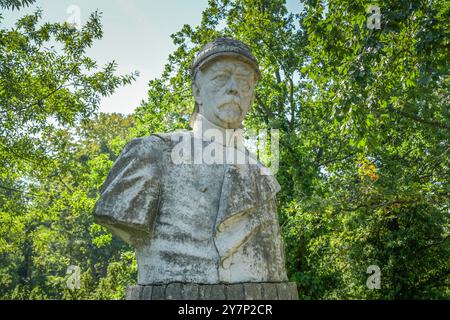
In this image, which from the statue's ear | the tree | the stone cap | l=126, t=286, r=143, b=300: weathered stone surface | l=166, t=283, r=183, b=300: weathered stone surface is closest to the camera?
l=166, t=283, r=183, b=300: weathered stone surface

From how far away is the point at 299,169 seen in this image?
14.3 metres

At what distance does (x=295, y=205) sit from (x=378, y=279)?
3731 mm

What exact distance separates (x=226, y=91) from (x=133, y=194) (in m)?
1.08

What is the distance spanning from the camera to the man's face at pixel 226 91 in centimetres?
362

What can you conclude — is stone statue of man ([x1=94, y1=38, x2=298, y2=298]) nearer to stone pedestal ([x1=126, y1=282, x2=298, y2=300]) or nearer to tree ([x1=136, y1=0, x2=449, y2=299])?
stone pedestal ([x1=126, y1=282, x2=298, y2=300])

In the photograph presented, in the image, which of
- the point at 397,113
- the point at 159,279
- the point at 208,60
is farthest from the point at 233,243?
the point at 397,113

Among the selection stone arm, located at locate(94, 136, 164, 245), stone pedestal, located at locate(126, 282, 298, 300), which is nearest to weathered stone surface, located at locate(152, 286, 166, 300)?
stone pedestal, located at locate(126, 282, 298, 300)

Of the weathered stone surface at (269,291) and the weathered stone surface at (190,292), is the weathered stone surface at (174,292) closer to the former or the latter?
the weathered stone surface at (190,292)

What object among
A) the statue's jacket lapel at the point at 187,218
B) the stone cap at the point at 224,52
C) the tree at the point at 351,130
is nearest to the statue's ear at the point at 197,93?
the stone cap at the point at 224,52

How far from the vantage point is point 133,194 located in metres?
3.21

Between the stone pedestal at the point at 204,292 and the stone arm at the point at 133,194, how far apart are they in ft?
1.25

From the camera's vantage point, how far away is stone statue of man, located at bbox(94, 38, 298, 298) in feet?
10.3
